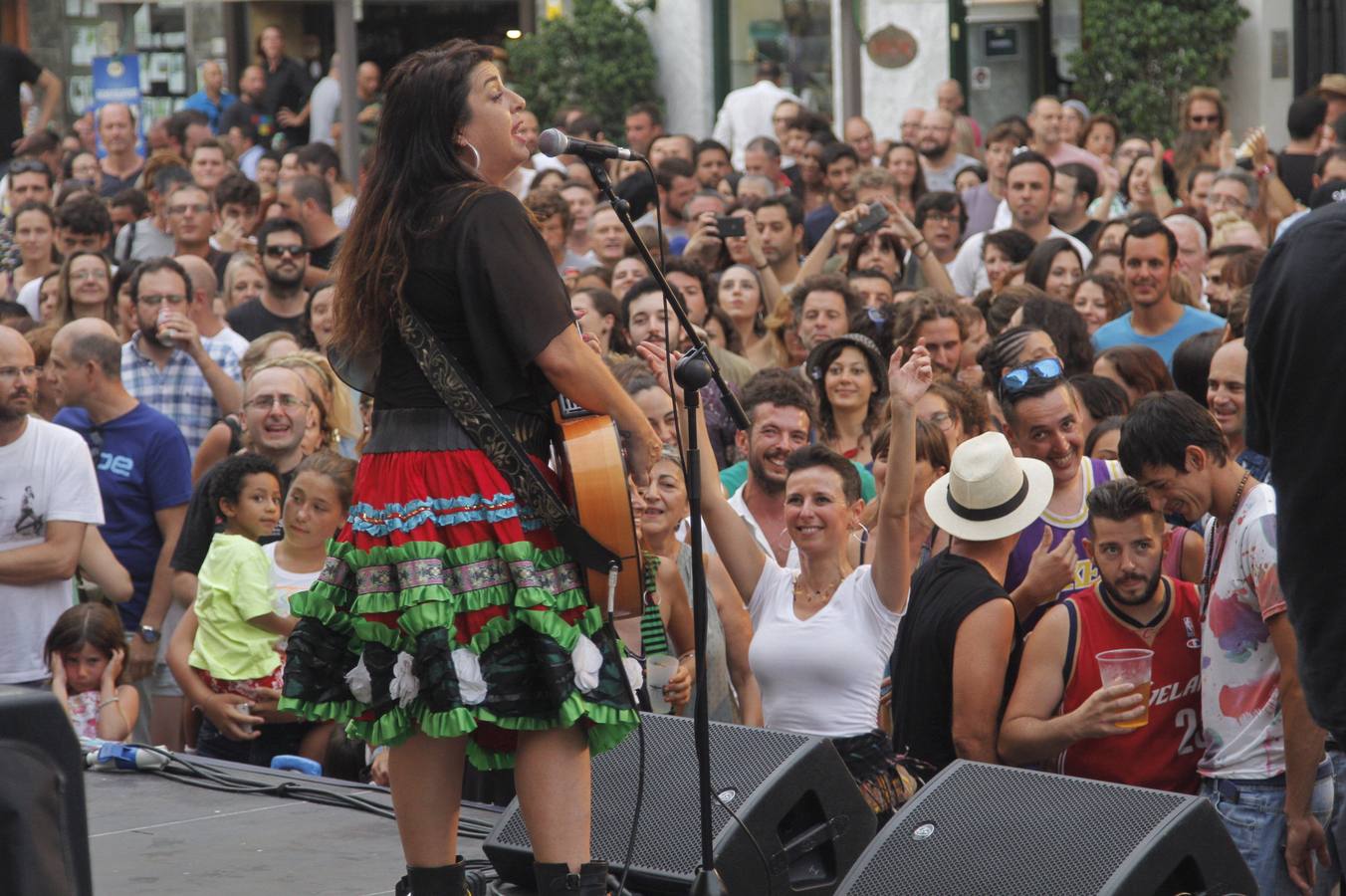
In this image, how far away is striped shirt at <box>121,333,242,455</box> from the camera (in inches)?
322

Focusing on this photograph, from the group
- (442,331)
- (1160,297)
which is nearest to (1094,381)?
(1160,297)

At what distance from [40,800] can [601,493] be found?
1.74 meters

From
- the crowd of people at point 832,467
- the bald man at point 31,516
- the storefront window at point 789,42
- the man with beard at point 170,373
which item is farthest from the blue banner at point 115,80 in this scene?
the bald man at point 31,516

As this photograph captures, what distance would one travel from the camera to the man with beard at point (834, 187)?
11.3m

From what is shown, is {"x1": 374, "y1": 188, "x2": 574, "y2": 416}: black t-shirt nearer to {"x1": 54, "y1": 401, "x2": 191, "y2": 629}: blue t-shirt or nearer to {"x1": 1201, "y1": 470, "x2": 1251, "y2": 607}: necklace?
{"x1": 1201, "y1": 470, "x2": 1251, "y2": 607}: necklace

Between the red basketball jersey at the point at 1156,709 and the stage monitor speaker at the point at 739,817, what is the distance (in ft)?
1.95

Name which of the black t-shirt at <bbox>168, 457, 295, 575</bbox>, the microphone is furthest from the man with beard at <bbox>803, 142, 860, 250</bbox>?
the microphone

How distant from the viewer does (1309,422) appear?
2.56 meters

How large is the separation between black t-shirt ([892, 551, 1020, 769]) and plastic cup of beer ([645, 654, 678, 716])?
2.49 feet

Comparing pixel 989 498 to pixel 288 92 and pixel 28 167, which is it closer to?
pixel 28 167

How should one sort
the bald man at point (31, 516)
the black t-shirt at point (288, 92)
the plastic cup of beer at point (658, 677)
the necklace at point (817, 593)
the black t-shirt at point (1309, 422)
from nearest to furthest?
1. the black t-shirt at point (1309, 422)
2. the necklace at point (817, 593)
3. the plastic cup of beer at point (658, 677)
4. the bald man at point (31, 516)
5. the black t-shirt at point (288, 92)

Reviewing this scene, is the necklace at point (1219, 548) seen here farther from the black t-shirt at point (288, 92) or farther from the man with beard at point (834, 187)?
the black t-shirt at point (288, 92)

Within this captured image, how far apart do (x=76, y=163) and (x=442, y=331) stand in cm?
1184

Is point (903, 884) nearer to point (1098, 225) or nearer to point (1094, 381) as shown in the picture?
point (1094, 381)
